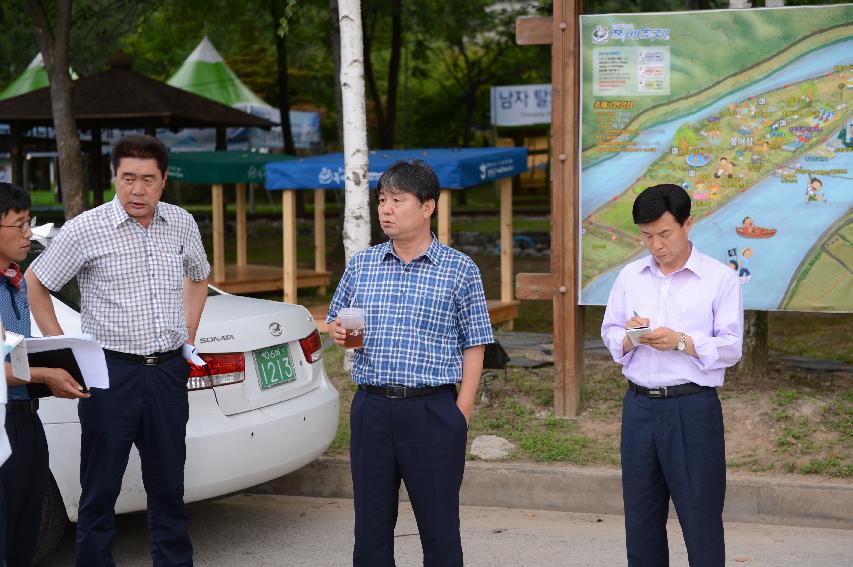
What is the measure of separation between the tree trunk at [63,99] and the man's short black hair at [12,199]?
815 cm

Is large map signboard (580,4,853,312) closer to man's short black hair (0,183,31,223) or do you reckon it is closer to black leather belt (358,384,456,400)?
black leather belt (358,384,456,400)

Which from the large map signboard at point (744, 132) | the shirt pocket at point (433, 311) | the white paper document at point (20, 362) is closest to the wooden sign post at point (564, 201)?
the large map signboard at point (744, 132)

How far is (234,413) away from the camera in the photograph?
18.2 ft

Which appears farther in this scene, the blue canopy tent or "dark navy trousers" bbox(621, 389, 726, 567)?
the blue canopy tent

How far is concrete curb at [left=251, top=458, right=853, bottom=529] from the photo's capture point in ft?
20.8

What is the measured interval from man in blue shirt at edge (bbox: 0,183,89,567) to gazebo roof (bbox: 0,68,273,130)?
11168 millimetres

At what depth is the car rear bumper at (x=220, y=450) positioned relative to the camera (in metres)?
5.26

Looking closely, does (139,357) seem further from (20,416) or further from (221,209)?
(221,209)

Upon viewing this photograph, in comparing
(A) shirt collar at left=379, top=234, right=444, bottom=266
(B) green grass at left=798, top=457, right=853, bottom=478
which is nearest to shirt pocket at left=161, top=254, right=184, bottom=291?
(A) shirt collar at left=379, top=234, right=444, bottom=266

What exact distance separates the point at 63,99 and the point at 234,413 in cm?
781

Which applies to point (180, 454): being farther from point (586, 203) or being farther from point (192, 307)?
point (586, 203)

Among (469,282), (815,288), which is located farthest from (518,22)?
(469,282)

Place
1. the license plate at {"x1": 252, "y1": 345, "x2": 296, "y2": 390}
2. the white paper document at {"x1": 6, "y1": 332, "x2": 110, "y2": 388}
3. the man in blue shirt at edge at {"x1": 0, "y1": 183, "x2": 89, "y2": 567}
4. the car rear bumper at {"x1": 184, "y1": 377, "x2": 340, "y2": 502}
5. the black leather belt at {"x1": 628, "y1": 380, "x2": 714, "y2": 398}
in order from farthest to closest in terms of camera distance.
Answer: the license plate at {"x1": 252, "y1": 345, "x2": 296, "y2": 390}
the car rear bumper at {"x1": 184, "y1": 377, "x2": 340, "y2": 502}
the black leather belt at {"x1": 628, "y1": 380, "x2": 714, "y2": 398}
the man in blue shirt at edge at {"x1": 0, "y1": 183, "x2": 89, "y2": 567}
the white paper document at {"x1": 6, "y1": 332, "x2": 110, "y2": 388}

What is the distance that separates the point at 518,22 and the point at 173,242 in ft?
11.3
